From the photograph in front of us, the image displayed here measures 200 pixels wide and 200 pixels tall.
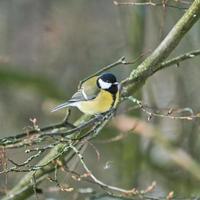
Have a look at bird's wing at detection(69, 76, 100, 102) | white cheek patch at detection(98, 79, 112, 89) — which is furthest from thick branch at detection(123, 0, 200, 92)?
bird's wing at detection(69, 76, 100, 102)

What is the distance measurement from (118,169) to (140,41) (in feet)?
3.44

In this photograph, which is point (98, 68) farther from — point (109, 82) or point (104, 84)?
point (109, 82)

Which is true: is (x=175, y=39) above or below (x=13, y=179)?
above

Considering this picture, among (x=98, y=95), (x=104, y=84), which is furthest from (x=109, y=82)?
(x=98, y=95)

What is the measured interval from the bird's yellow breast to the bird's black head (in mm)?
36

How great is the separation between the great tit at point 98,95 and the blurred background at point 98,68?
232 mm

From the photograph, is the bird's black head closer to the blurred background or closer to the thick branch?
the thick branch

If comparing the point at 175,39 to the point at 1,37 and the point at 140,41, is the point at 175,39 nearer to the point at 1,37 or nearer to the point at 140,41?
the point at 140,41

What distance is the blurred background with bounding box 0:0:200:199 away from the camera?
4898mm

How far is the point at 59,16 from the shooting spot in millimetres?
7242

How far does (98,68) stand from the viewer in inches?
242

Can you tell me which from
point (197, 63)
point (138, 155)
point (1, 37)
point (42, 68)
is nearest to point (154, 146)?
point (138, 155)

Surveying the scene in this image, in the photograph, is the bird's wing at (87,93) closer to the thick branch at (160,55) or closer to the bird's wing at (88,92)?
the bird's wing at (88,92)

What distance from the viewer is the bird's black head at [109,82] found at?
366 centimetres
